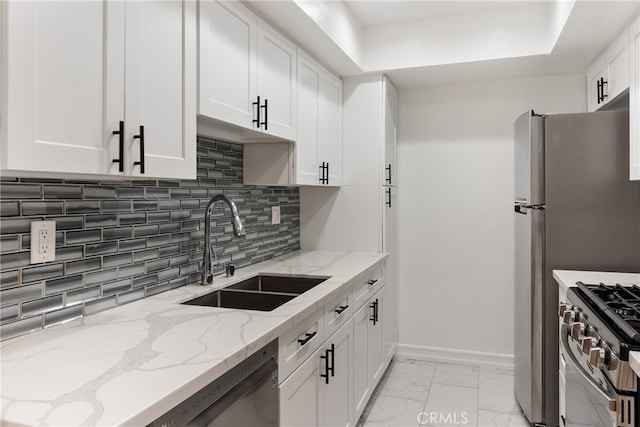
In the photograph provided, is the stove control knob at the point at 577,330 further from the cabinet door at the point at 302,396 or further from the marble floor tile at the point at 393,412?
the marble floor tile at the point at 393,412

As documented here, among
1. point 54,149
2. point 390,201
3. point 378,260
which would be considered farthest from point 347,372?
point 54,149

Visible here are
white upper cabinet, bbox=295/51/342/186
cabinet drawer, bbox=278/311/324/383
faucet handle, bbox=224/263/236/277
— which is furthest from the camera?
white upper cabinet, bbox=295/51/342/186

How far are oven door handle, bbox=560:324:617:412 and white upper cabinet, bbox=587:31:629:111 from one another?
4.33 feet

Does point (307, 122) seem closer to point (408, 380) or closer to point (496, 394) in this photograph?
point (408, 380)

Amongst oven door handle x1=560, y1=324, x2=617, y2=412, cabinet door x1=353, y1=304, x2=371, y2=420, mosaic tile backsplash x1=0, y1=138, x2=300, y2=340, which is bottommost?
cabinet door x1=353, y1=304, x2=371, y2=420

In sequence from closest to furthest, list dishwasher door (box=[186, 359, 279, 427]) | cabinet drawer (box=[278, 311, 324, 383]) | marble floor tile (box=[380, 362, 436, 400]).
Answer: dishwasher door (box=[186, 359, 279, 427]), cabinet drawer (box=[278, 311, 324, 383]), marble floor tile (box=[380, 362, 436, 400])

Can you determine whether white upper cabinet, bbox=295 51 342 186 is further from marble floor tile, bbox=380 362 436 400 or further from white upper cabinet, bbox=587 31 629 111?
white upper cabinet, bbox=587 31 629 111

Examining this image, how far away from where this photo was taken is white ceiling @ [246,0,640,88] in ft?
8.06

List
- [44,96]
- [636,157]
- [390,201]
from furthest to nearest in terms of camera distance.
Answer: [390,201], [636,157], [44,96]

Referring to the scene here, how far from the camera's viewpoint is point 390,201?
3.35m

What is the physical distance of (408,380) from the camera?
3.20 meters

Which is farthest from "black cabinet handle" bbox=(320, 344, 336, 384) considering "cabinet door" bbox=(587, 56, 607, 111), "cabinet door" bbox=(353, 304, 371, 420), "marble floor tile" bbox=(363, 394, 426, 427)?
"cabinet door" bbox=(587, 56, 607, 111)

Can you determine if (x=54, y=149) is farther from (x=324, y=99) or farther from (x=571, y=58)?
(x=571, y=58)

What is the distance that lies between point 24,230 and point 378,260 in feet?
6.65
